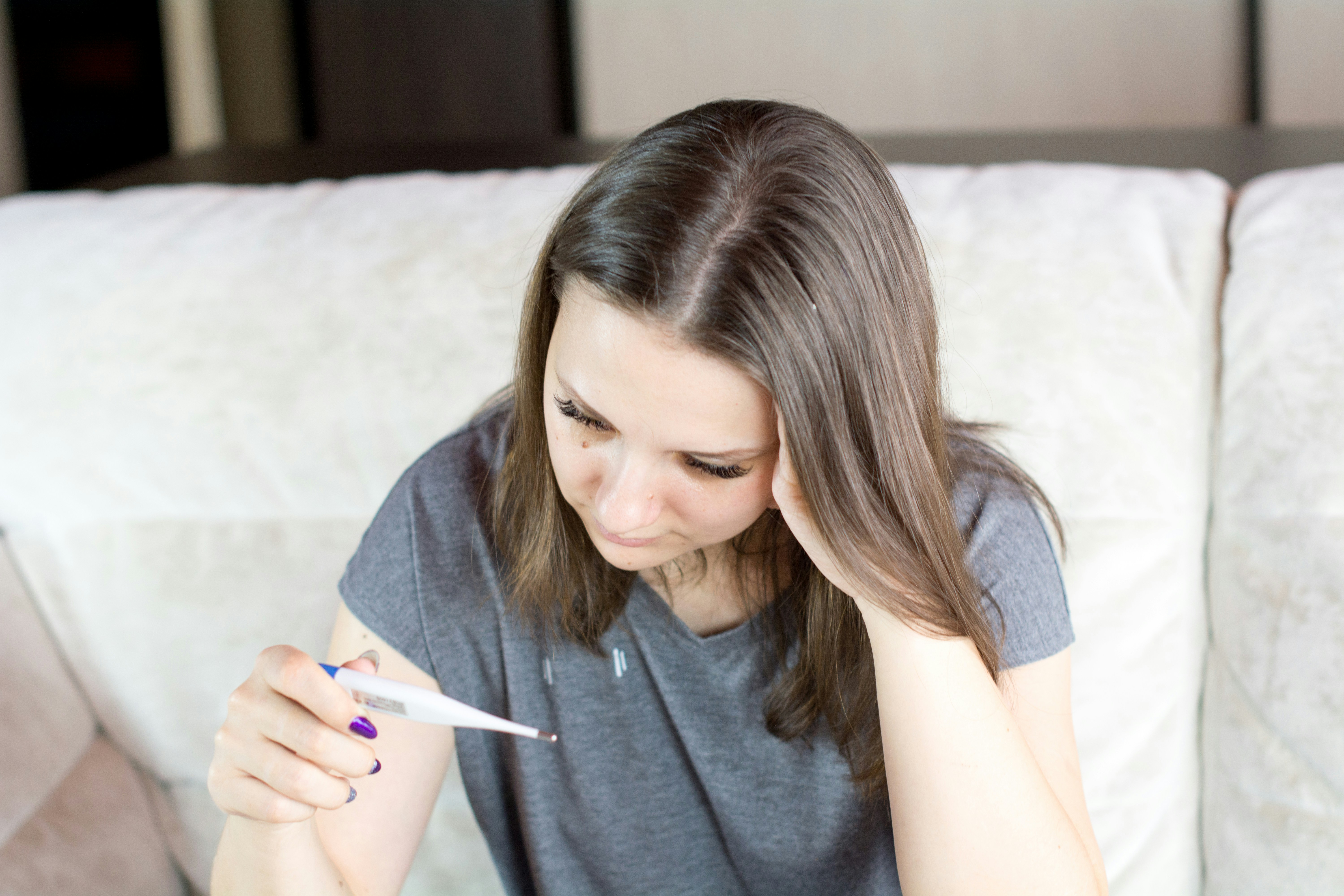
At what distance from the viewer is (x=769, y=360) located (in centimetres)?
70

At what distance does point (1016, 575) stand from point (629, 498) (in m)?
0.35

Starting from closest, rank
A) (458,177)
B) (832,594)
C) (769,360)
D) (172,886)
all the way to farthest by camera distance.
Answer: (769,360)
(832,594)
(172,886)
(458,177)

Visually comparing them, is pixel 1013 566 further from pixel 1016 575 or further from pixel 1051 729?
pixel 1051 729

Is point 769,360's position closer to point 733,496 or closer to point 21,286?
point 733,496

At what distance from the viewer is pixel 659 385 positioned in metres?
0.72

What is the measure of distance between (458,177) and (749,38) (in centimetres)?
150

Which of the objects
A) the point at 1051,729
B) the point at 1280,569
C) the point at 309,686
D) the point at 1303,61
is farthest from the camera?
the point at 1303,61

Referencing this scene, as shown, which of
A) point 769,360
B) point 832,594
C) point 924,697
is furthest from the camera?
point 832,594

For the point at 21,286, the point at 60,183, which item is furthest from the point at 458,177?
the point at 60,183

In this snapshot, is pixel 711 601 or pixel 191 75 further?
pixel 191 75

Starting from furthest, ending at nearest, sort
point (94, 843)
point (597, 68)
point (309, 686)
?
point (597, 68), point (94, 843), point (309, 686)

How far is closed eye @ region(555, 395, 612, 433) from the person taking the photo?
774mm

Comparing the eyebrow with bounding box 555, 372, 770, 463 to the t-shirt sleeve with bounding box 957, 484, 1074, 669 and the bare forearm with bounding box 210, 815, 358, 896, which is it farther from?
the bare forearm with bounding box 210, 815, 358, 896

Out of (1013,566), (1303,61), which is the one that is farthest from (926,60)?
(1013,566)
